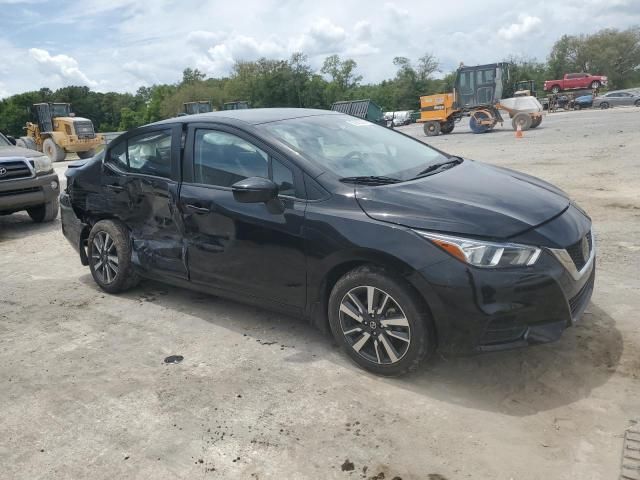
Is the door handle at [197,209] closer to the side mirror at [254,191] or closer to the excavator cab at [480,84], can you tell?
the side mirror at [254,191]

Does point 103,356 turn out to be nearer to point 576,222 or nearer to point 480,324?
point 480,324

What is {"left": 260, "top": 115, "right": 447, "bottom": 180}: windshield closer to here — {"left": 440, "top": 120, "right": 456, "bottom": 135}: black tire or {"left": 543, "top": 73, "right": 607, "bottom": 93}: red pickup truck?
{"left": 440, "top": 120, "right": 456, "bottom": 135}: black tire

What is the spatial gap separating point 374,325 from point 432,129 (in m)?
25.5

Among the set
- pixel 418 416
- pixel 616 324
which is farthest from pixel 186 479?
pixel 616 324

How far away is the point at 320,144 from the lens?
12.9 ft

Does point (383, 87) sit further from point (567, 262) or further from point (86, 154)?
point (567, 262)

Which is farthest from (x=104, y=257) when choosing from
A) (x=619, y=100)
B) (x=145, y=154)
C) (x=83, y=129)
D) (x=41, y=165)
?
(x=619, y=100)

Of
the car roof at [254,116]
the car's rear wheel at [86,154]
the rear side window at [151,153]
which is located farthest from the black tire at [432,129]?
the rear side window at [151,153]

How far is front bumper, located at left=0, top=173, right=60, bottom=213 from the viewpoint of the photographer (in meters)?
8.27

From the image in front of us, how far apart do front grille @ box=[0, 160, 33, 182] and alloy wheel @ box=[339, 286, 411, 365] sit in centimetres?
701

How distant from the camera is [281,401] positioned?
3234 millimetres

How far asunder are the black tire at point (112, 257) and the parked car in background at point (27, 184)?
397 centimetres

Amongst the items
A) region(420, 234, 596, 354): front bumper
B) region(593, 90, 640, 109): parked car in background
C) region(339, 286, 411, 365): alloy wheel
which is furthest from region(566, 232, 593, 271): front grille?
region(593, 90, 640, 109): parked car in background

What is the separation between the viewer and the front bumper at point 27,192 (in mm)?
8273
